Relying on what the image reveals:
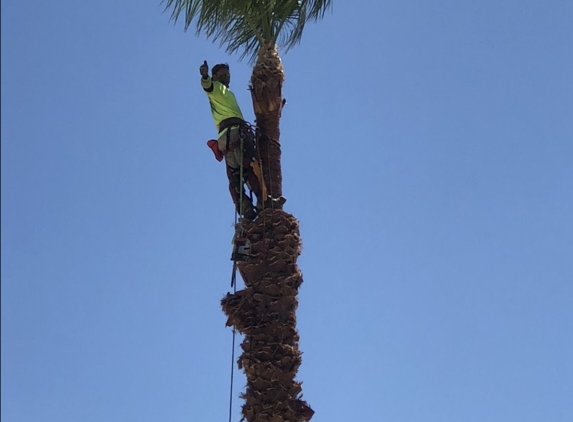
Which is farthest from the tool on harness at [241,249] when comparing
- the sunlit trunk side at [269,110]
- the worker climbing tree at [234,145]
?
the sunlit trunk side at [269,110]

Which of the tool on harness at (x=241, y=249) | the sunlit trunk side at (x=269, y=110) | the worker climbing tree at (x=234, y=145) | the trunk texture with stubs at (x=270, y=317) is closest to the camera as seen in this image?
the trunk texture with stubs at (x=270, y=317)

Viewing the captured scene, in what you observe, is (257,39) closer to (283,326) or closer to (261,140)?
(261,140)

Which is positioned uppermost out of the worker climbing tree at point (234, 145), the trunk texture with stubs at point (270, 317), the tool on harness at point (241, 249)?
the worker climbing tree at point (234, 145)

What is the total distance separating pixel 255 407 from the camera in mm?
9086

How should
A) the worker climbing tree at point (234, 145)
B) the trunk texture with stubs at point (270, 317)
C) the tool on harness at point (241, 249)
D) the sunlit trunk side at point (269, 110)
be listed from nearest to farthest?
the trunk texture with stubs at point (270, 317) → the tool on harness at point (241, 249) → the worker climbing tree at point (234, 145) → the sunlit trunk side at point (269, 110)

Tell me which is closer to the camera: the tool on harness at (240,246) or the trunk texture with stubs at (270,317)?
the trunk texture with stubs at (270,317)

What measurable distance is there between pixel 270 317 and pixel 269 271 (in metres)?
0.45

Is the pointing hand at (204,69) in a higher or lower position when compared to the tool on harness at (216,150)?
higher

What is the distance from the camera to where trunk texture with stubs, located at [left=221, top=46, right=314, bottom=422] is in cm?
909

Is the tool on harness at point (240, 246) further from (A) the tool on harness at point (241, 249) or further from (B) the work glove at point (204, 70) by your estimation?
(B) the work glove at point (204, 70)

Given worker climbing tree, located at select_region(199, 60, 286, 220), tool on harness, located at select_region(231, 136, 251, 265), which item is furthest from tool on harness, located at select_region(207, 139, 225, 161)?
tool on harness, located at select_region(231, 136, 251, 265)

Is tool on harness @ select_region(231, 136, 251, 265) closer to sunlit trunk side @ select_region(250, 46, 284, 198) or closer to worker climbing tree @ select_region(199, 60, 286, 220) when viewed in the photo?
worker climbing tree @ select_region(199, 60, 286, 220)

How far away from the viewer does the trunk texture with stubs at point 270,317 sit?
29.8ft

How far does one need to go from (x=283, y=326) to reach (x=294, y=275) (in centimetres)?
50
